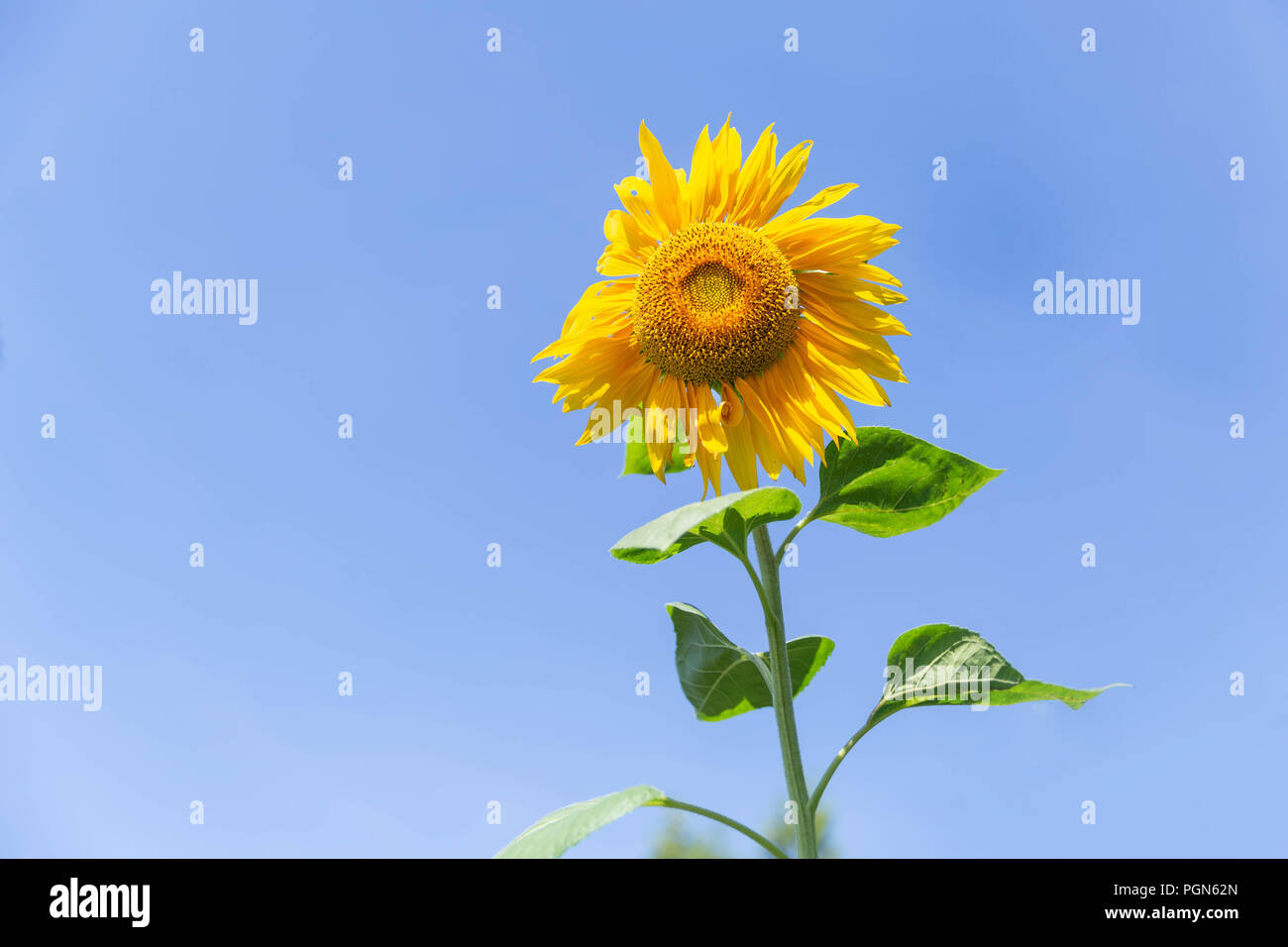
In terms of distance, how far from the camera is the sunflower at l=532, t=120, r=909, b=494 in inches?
88.0

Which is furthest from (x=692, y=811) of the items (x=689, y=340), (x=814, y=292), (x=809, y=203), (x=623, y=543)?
(x=809, y=203)

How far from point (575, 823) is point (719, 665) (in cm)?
63

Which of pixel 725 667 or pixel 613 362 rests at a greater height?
pixel 613 362

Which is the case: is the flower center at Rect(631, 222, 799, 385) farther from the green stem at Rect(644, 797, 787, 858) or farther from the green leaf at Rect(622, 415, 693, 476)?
the green stem at Rect(644, 797, 787, 858)

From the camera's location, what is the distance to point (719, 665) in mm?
2203

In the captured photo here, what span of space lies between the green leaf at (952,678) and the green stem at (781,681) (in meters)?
0.24

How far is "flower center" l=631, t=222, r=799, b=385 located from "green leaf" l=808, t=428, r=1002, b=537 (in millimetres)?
396

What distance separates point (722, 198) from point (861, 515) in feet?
2.91

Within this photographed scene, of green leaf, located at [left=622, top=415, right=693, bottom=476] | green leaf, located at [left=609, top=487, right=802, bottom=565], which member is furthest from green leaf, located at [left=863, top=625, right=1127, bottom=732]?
green leaf, located at [left=622, top=415, right=693, bottom=476]

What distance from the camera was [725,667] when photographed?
7.22 feet

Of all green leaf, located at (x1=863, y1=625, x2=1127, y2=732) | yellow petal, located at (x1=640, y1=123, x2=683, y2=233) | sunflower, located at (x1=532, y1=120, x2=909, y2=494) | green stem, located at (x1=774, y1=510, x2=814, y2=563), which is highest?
yellow petal, located at (x1=640, y1=123, x2=683, y2=233)

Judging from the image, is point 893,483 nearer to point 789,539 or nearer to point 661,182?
point 789,539

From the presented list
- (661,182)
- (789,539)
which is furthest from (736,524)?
(661,182)
